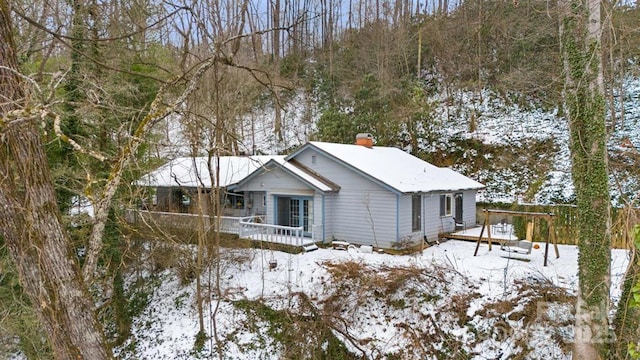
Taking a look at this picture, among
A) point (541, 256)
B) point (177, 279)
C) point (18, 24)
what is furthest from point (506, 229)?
point (18, 24)

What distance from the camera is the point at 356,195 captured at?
44.2ft

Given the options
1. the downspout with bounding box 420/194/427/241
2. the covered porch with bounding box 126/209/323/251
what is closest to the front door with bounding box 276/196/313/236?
the covered porch with bounding box 126/209/323/251

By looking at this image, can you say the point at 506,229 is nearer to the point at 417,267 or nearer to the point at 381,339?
the point at 417,267

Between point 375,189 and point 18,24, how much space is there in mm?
9948

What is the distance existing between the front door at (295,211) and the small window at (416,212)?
356cm

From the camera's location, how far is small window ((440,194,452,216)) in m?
15.0

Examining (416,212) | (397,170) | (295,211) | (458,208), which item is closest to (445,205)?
(458,208)

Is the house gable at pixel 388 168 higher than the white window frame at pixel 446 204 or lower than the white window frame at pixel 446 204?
higher

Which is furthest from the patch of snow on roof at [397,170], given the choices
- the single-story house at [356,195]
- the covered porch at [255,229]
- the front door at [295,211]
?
the covered porch at [255,229]

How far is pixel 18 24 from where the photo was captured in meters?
6.02

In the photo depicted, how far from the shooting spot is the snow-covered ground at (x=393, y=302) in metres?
8.02

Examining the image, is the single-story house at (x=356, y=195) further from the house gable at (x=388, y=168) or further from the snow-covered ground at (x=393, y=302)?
the snow-covered ground at (x=393, y=302)

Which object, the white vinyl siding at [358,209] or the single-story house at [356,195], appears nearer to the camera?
the white vinyl siding at [358,209]

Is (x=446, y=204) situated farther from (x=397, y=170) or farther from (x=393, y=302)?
(x=393, y=302)
